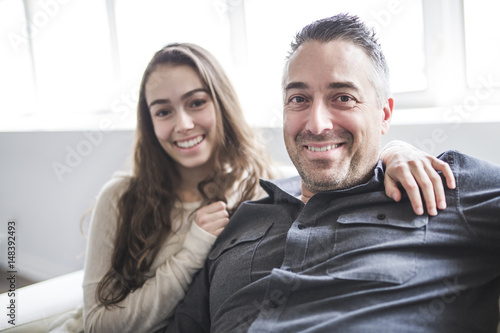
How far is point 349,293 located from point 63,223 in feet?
9.71

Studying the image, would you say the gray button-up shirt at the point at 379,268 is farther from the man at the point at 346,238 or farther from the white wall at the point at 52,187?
the white wall at the point at 52,187

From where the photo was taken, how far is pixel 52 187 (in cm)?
353

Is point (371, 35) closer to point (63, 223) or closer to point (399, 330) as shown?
point (399, 330)

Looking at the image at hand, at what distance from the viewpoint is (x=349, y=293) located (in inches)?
41.3

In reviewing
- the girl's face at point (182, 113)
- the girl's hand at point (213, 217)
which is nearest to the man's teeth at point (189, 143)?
the girl's face at point (182, 113)

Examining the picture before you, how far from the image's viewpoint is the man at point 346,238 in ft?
3.36

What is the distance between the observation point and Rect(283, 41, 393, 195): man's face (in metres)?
1.21

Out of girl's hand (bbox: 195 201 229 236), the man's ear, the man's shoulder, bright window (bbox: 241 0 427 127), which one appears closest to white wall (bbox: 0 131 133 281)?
bright window (bbox: 241 0 427 127)

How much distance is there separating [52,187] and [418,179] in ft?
10.2

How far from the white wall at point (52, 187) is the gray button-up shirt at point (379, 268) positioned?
65.3 inches

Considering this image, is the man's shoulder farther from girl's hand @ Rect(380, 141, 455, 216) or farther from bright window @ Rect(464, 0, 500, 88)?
bright window @ Rect(464, 0, 500, 88)

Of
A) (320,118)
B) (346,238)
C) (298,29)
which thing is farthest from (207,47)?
(346,238)

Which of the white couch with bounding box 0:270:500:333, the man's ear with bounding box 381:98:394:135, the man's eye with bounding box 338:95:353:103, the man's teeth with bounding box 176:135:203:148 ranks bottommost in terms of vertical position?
the white couch with bounding box 0:270:500:333

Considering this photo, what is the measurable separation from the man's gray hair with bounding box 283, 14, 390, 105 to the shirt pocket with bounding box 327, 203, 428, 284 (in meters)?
0.34
